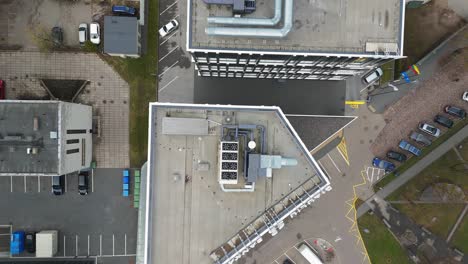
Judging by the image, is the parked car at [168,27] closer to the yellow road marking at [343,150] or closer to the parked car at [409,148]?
the yellow road marking at [343,150]

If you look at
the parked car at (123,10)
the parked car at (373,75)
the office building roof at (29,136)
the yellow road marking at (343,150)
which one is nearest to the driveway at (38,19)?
the parked car at (123,10)

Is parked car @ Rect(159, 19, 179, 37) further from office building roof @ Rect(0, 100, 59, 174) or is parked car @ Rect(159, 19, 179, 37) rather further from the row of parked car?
the row of parked car

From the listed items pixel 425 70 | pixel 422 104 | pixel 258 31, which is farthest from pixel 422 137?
→ pixel 258 31

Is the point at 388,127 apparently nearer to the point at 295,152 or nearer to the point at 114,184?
the point at 295,152

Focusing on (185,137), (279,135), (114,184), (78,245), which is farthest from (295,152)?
(78,245)

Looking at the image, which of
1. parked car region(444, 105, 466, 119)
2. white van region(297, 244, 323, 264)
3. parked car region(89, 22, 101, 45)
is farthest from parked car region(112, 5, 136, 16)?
parked car region(444, 105, 466, 119)
